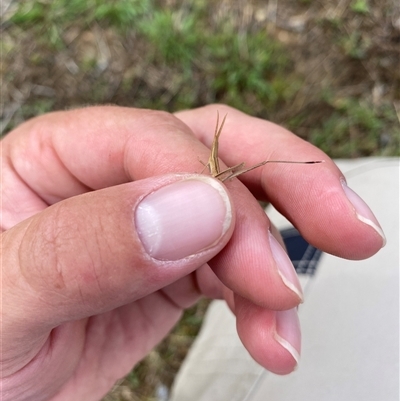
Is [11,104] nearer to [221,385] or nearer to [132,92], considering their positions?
[132,92]

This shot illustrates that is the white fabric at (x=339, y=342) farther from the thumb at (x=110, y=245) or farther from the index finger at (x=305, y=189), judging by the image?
the thumb at (x=110, y=245)

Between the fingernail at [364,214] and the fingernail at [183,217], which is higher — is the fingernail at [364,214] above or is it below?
below

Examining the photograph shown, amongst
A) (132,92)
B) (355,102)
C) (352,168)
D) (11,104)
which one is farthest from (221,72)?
(11,104)

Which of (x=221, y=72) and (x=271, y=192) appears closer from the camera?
(x=271, y=192)

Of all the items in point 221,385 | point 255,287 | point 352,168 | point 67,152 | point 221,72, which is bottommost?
point 221,385

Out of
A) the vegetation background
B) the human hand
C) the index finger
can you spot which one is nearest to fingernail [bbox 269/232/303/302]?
the human hand

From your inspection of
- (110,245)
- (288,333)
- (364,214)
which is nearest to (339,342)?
(288,333)

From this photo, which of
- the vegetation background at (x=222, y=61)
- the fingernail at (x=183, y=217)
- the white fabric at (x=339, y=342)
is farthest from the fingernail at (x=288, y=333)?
the vegetation background at (x=222, y=61)
